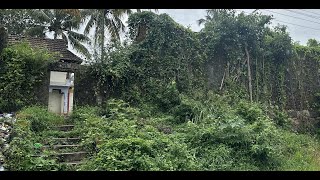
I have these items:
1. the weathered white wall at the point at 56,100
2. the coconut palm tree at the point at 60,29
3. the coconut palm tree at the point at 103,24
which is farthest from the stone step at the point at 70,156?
the coconut palm tree at the point at 60,29

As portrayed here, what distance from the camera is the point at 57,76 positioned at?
432 inches

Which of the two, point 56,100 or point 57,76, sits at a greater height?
point 57,76

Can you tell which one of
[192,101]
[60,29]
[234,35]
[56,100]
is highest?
[60,29]

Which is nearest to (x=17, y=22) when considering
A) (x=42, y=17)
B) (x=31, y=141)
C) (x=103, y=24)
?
(x=42, y=17)

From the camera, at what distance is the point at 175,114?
23.8 feet

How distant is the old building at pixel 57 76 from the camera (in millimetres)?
7406

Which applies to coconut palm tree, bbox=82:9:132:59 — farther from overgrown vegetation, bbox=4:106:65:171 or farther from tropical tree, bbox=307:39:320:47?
tropical tree, bbox=307:39:320:47

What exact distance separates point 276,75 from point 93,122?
6.23 m

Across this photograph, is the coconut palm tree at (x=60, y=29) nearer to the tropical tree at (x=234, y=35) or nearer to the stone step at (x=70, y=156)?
the tropical tree at (x=234, y=35)

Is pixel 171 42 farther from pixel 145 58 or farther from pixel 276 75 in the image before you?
pixel 276 75

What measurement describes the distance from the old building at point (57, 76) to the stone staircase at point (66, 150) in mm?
2257

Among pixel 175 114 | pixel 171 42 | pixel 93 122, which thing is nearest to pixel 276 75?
pixel 171 42

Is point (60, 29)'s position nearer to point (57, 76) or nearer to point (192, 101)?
point (57, 76)

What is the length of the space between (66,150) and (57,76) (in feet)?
21.7
